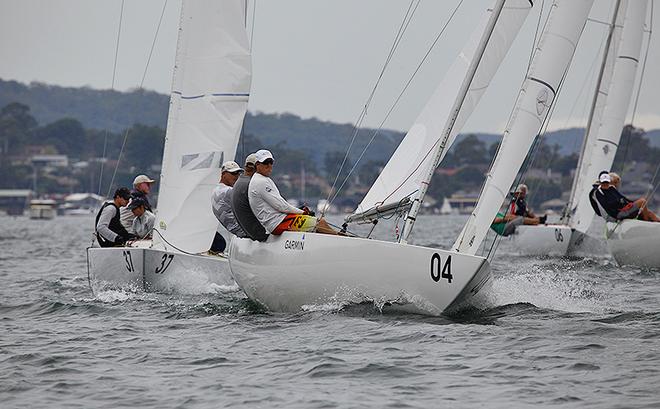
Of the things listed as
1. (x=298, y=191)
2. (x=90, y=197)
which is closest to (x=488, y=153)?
(x=298, y=191)

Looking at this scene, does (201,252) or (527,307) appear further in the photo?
(201,252)

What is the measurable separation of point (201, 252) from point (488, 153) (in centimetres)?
10465

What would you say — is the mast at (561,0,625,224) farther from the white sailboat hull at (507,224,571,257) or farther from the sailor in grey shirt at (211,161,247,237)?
the sailor in grey shirt at (211,161,247,237)

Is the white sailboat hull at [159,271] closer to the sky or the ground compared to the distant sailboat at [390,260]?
closer to the ground

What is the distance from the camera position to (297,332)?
9.31 meters

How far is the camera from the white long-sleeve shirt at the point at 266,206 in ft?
33.9

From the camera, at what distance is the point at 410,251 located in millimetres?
9391

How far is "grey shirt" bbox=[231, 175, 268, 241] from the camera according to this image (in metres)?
10.5

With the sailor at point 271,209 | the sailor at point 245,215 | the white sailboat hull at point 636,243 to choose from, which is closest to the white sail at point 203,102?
the sailor at point 245,215

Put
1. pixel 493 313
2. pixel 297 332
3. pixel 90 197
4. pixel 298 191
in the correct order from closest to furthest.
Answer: pixel 297 332 → pixel 493 313 → pixel 298 191 → pixel 90 197

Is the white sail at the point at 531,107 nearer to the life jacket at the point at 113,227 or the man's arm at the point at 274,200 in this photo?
the man's arm at the point at 274,200

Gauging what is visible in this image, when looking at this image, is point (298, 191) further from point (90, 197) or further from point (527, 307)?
point (527, 307)

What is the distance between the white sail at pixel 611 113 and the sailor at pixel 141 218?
9.19 metres

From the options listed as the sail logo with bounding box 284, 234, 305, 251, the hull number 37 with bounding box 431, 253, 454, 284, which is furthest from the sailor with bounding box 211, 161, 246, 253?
the hull number 37 with bounding box 431, 253, 454, 284
